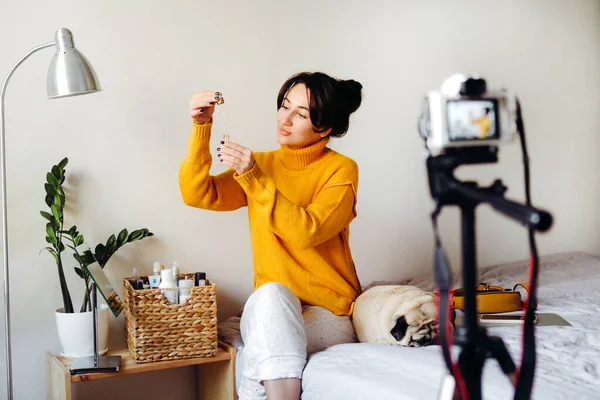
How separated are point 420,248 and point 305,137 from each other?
1.02 metres

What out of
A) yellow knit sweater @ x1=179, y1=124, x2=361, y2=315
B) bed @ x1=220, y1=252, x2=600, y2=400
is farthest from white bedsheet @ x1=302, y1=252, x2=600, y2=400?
yellow knit sweater @ x1=179, y1=124, x2=361, y2=315

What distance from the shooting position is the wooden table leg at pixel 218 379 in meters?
1.90

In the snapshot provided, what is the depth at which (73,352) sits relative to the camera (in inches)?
72.6

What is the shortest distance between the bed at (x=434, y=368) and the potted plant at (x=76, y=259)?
629 mm

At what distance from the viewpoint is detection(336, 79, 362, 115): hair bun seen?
198 cm

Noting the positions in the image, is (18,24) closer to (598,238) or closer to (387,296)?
(387,296)

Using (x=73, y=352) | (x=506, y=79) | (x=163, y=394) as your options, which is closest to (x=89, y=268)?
(x=73, y=352)

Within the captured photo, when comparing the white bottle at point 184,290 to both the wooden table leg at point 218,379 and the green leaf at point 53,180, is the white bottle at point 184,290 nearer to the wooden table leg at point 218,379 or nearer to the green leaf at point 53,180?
the wooden table leg at point 218,379

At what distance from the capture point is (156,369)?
186 centimetres

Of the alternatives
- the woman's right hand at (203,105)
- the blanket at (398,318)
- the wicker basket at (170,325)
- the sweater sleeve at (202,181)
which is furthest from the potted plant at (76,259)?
the blanket at (398,318)

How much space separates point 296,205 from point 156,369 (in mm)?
595

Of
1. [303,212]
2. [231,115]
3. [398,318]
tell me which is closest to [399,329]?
[398,318]

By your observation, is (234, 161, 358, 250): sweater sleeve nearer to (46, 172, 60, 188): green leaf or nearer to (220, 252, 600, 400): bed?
(220, 252, 600, 400): bed

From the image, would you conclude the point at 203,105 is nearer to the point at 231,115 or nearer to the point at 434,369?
the point at 231,115
